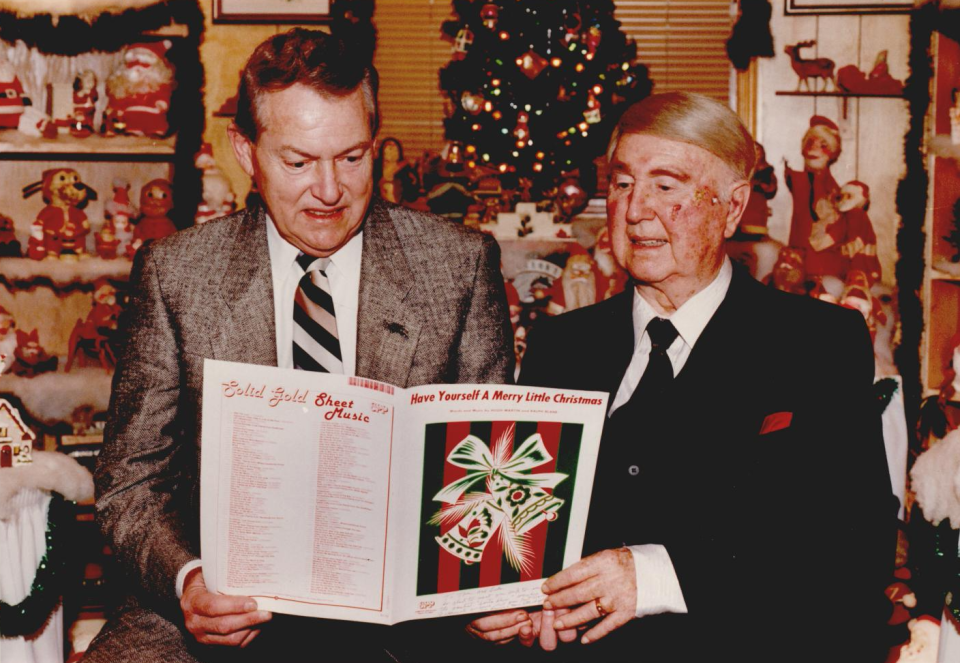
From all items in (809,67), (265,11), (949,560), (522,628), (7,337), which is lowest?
(949,560)

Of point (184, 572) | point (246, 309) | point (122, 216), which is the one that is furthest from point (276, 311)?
→ point (122, 216)

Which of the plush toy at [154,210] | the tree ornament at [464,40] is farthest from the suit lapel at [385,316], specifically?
the plush toy at [154,210]

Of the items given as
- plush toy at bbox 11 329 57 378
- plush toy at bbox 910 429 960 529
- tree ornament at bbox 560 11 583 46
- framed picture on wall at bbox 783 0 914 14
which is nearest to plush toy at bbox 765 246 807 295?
framed picture on wall at bbox 783 0 914 14

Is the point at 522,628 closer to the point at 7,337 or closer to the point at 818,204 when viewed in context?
the point at 818,204

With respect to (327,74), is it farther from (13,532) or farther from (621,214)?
(13,532)

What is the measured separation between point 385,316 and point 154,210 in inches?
111

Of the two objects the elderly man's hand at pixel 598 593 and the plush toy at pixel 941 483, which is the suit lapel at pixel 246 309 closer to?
the elderly man's hand at pixel 598 593

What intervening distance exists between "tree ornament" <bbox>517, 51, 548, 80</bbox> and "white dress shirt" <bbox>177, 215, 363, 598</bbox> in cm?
217

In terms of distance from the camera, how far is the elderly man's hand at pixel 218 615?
1.40 meters

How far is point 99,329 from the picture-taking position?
4227 mm

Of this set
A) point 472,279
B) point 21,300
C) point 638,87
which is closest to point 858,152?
point 638,87

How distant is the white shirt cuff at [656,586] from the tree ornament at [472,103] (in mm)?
2709

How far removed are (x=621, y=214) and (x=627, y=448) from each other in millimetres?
488

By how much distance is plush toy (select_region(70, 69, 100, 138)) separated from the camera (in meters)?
4.18
